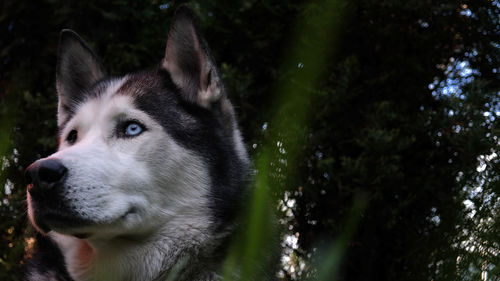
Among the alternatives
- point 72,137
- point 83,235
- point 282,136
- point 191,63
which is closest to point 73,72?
point 72,137

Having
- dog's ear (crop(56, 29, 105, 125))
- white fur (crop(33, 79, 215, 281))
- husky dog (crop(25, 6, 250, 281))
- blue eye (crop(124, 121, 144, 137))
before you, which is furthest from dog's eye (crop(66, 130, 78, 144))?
blue eye (crop(124, 121, 144, 137))

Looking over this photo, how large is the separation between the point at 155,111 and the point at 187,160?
33 centimetres

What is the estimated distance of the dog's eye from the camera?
2825 millimetres

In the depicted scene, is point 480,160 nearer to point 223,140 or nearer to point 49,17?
point 223,140

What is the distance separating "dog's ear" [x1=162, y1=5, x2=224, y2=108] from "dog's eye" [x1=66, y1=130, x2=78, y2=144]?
2.08 feet

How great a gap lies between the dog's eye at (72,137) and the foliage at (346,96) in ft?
1.98

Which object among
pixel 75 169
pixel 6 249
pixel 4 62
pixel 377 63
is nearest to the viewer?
pixel 75 169

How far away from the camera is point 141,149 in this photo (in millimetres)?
2471

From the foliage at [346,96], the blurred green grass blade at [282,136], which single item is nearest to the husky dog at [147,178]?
the blurred green grass blade at [282,136]

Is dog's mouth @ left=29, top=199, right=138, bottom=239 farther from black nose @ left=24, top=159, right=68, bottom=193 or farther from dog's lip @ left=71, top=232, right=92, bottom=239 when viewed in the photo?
black nose @ left=24, top=159, right=68, bottom=193

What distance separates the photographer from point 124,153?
2.43 m

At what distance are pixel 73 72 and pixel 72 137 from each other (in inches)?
22.1

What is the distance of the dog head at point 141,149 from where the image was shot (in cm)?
215

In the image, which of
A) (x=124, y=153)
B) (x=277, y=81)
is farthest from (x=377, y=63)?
(x=124, y=153)
